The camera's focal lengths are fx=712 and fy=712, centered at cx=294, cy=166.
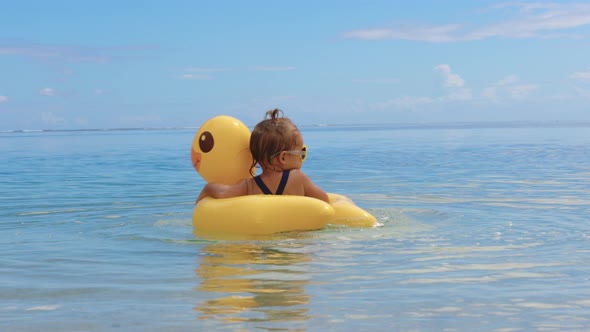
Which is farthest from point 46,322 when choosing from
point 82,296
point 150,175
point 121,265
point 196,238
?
point 150,175

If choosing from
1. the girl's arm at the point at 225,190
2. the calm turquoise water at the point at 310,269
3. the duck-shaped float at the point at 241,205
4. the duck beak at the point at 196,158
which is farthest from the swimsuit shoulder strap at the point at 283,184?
the duck beak at the point at 196,158

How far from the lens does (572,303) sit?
3.94 metres

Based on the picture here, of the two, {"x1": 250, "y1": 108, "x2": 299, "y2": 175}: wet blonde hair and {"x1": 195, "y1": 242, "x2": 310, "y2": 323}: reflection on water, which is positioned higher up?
{"x1": 250, "y1": 108, "x2": 299, "y2": 175}: wet blonde hair

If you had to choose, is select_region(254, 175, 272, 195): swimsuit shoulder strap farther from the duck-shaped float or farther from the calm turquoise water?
the calm turquoise water

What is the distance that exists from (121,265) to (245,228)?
147cm

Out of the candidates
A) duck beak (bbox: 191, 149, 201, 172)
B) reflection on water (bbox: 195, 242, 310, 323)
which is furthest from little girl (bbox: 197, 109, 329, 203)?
reflection on water (bbox: 195, 242, 310, 323)

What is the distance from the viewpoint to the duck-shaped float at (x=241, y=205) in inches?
256

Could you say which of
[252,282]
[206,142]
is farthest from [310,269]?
[206,142]

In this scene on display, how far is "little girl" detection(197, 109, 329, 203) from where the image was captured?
22.4 ft

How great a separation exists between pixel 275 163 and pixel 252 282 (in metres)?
2.41

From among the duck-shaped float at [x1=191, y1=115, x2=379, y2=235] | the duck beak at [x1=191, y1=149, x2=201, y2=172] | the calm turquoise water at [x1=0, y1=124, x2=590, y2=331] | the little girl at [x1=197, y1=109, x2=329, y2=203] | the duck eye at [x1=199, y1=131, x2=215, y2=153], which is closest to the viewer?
the calm turquoise water at [x1=0, y1=124, x2=590, y2=331]

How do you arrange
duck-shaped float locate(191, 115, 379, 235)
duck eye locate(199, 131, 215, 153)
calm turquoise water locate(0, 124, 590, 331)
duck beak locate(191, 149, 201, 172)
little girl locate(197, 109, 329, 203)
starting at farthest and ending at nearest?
duck beak locate(191, 149, 201, 172)
duck eye locate(199, 131, 215, 153)
little girl locate(197, 109, 329, 203)
duck-shaped float locate(191, 115, 379, 235)
calm turquoise water locate(0, 124, 590, 331)

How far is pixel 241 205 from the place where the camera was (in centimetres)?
654

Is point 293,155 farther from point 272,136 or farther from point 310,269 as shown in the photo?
point 310,269
